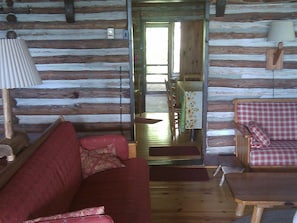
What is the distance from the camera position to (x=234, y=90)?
445 centimetres

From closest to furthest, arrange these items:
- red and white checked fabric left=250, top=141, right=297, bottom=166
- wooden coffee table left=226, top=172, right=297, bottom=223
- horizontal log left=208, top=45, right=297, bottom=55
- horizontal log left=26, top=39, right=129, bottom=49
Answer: wooden coffee table left=226, top=172, right=297, bottom=223, red and white checked fabric left=250, top=141, right=297, bottom=166, horizontal log left=26, top=39, right=129, bottom=49, horizontal log left=208, top=45, right=297, bottom=55

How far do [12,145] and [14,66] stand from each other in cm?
53

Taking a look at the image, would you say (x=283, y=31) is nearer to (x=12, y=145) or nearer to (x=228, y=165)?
(x=228, y=165)

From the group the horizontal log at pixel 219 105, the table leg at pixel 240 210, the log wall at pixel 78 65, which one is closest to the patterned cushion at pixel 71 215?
the table leg at pixel 240 210

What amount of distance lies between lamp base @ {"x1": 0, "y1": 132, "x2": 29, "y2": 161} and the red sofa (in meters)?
0.10

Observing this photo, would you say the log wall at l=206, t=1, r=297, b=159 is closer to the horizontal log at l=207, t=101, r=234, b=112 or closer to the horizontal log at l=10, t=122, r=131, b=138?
the horizontal log at l=207, t=101, r=234, b=112

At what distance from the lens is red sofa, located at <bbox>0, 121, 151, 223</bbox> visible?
5.37 ft

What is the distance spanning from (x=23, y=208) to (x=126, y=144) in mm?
1810

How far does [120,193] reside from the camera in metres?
2.62

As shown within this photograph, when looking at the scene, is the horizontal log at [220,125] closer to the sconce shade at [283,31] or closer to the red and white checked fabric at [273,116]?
the red and white checked fabric at [273,116]

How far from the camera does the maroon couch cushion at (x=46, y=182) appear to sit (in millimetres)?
1628

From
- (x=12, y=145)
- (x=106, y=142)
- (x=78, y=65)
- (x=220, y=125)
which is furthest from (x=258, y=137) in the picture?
(x=12, y=145)

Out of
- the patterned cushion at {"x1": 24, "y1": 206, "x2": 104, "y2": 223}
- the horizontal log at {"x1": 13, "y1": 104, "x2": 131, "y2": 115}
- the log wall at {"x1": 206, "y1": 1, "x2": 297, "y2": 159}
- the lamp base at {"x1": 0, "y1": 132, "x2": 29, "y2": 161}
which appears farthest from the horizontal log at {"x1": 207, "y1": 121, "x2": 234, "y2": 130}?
the patterned cushion at {"x1": 24, "y1": 206, "x2": 104, "y2": 223}

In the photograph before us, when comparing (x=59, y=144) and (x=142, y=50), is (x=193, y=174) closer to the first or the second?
(x=59, y=144)
